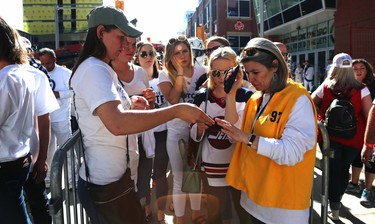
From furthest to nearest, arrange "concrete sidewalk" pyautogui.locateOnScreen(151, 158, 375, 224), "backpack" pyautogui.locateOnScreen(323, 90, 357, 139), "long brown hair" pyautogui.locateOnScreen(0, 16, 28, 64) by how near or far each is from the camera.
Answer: "concrete sidewalk" pyautogui.locateOnScreen(151, 158, 375, 224) → "backpack" pyautogui.locateOnScreen(323, 90, 357, 139) → "long brown hair" pyautogui.locateOnScreen(0, 16, 28, 64)

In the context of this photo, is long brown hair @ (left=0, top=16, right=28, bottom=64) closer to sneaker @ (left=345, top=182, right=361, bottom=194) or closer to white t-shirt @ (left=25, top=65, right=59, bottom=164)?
white t-shirt @ (left=25, top=65, right=59, bottom=164)

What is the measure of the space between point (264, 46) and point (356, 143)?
2378mm

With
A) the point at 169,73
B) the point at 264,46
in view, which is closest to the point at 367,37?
Result: the point at 169,73

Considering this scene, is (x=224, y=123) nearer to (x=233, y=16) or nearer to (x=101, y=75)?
(x=101, y=75)

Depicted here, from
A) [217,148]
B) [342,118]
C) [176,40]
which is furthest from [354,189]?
[176,40]

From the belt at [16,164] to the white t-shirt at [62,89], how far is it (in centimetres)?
272

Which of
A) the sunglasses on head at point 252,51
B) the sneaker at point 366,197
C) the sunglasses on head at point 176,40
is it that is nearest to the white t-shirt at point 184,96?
the sunglasses on head at point 176,40

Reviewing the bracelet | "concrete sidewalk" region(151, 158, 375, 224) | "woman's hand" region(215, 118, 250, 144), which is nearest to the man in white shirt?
"concrete sidewalk" region(151, 158, 375, 224)

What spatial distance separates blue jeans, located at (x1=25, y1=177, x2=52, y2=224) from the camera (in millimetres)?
2894

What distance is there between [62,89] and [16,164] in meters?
3.34

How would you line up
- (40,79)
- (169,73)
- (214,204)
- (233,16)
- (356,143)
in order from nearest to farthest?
(40,79) < (214,204) < (169,73) < (356,143) < (233,16)

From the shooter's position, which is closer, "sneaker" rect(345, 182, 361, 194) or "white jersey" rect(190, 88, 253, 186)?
"white jersey" rect(190, 88, 253, 186)

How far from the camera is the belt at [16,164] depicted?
224 cm

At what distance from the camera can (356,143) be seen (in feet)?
12.7
